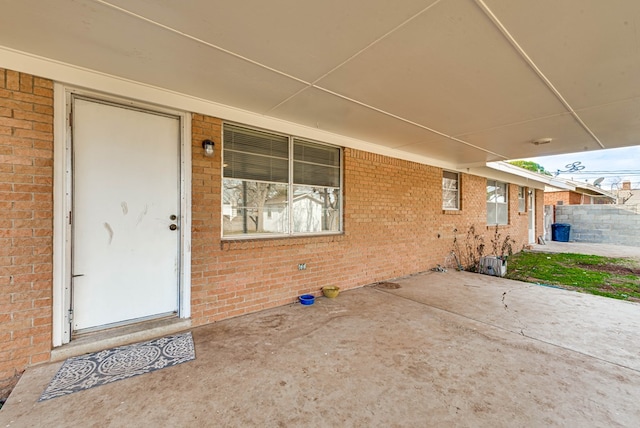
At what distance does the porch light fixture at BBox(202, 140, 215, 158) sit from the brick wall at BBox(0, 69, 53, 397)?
4.35 feet

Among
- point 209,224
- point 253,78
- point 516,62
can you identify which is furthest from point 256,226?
point 516,62

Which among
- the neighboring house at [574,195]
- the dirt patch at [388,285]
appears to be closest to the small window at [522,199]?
the dirt patch at [388,285]

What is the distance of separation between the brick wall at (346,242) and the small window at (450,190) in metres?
0.17

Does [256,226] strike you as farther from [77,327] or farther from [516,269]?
[516,269]

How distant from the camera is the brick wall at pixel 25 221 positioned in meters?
2.26

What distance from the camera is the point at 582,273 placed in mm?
6469

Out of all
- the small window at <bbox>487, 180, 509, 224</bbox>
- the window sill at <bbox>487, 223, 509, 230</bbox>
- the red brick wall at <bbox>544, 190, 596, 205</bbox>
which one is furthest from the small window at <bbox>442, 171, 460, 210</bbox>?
the red brick wall at <bbox>544, 190, 596, 205</bbox>

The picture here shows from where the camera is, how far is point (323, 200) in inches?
181

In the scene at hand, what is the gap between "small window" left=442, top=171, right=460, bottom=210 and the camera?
7.08m

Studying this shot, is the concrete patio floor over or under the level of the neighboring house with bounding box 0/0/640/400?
under

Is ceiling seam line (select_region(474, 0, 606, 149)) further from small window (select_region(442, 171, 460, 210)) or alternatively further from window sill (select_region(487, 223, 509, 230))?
window sill (select_region(487, 223, 509, 230))

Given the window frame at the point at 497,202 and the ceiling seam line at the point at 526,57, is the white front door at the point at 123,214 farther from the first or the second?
the window frame at the point at 497,202

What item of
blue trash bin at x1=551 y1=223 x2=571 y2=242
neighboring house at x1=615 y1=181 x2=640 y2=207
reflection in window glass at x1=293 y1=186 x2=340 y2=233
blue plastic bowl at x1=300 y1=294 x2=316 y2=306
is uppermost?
neighboring house at x1=615 y1=181 x2=640 y2=207

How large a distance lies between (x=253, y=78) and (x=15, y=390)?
128 inches
